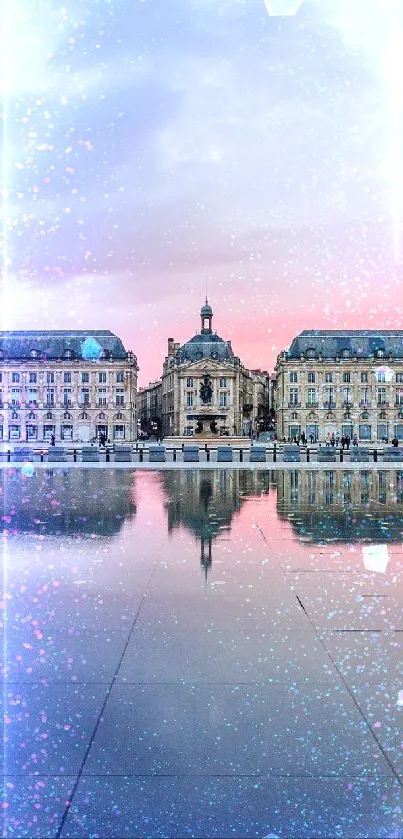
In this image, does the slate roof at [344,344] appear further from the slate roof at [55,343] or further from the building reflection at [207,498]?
the building reflection at [207,498]

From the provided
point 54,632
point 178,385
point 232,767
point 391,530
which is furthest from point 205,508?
point 178,385

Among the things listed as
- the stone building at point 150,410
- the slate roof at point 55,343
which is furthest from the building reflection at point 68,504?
the stone building at point 150,410

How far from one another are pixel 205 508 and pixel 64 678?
33.7 ft

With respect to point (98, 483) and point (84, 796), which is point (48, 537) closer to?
point (84, 796)

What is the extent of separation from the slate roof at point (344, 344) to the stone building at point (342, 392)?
0.45 feet

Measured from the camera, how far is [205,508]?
50.8 ft

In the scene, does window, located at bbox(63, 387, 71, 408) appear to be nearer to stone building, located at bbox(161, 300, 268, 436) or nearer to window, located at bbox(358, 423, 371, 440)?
stone building, located at bbox(161, 300, 268, 436)

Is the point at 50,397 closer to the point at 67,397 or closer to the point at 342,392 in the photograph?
the point at 67,397

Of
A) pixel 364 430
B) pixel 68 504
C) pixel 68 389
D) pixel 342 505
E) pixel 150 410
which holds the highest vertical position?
pixel 68 389

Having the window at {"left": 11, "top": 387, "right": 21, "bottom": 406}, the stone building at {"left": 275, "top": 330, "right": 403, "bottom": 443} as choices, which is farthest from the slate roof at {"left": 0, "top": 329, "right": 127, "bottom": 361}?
the stone building at {"left": 275, "top": 330, "right": 403, "bottom": 443}

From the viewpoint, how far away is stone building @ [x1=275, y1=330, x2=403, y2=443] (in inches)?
3743

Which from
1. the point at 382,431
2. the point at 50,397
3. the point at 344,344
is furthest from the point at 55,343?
the point at 382,431

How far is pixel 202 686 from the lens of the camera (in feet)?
16.7

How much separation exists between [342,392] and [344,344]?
21.3ft
